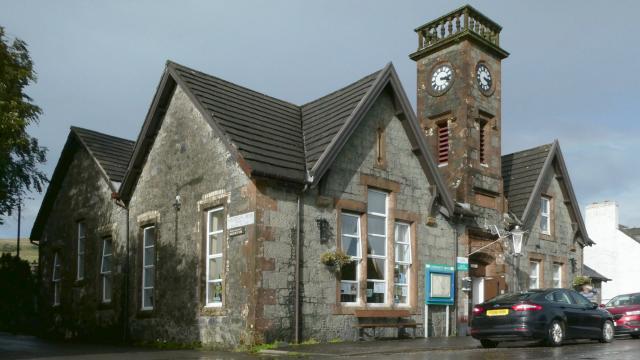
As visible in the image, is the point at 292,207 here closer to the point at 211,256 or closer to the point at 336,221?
the point at 336,221

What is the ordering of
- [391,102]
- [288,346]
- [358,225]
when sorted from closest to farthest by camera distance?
1. [288,346]
2. [358,225]
3. [391,102]

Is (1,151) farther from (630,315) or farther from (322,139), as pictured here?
(630,315)

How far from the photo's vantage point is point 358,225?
736 inches

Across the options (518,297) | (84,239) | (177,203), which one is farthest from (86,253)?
(518,297)

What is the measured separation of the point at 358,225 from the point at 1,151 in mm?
9238

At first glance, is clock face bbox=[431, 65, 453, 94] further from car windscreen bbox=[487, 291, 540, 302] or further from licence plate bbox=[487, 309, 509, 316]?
licence plate bbox=[487, 309, 509, 316]

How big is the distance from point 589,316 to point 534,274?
9.22m

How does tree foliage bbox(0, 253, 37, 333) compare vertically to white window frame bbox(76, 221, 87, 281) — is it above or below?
below

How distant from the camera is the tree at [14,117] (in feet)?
57.1

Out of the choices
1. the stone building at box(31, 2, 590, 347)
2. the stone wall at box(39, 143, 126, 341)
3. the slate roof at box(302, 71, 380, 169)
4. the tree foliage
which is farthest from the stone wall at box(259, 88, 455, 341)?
the tree foliage

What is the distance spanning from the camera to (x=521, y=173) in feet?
89.8

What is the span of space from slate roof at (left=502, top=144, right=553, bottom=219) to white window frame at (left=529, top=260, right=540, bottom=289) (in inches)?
78.2

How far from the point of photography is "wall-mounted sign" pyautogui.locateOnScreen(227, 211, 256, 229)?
1627 centimetres

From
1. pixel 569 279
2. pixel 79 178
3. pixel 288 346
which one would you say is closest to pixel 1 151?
pixel 79 178
